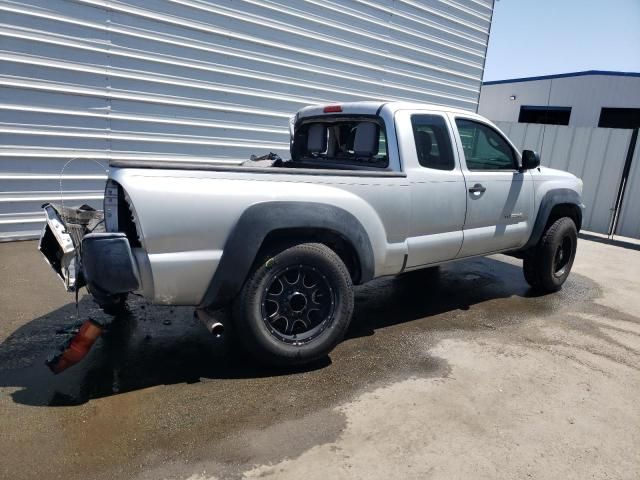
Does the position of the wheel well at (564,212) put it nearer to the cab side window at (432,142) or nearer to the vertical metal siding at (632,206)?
the cab side window at (432,142)

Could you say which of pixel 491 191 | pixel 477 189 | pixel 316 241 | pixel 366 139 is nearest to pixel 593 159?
pixel 491 191

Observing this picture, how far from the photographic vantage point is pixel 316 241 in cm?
328

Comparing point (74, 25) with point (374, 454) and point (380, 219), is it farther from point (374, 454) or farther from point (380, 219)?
point (374, 454)

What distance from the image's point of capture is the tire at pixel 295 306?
2.96 meters

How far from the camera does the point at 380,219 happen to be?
3467 millimetres

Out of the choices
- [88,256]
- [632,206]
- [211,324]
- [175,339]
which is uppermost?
[88,256]

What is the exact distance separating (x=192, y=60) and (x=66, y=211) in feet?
14.4

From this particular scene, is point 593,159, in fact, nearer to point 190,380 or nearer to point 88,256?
point 190,380

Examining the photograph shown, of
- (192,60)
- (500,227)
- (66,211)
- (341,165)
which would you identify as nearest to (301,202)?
(341,165)

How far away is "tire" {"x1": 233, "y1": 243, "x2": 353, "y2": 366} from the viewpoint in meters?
2.96

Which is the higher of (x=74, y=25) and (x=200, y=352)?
(x=74, y=25)

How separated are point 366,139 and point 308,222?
1.25m

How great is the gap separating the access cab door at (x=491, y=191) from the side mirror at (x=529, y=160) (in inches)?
3.3

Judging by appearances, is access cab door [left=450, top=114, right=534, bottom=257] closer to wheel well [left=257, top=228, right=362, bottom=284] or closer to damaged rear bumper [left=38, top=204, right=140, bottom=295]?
wheel well [left=257, top=228, right=362, bottom=284]
